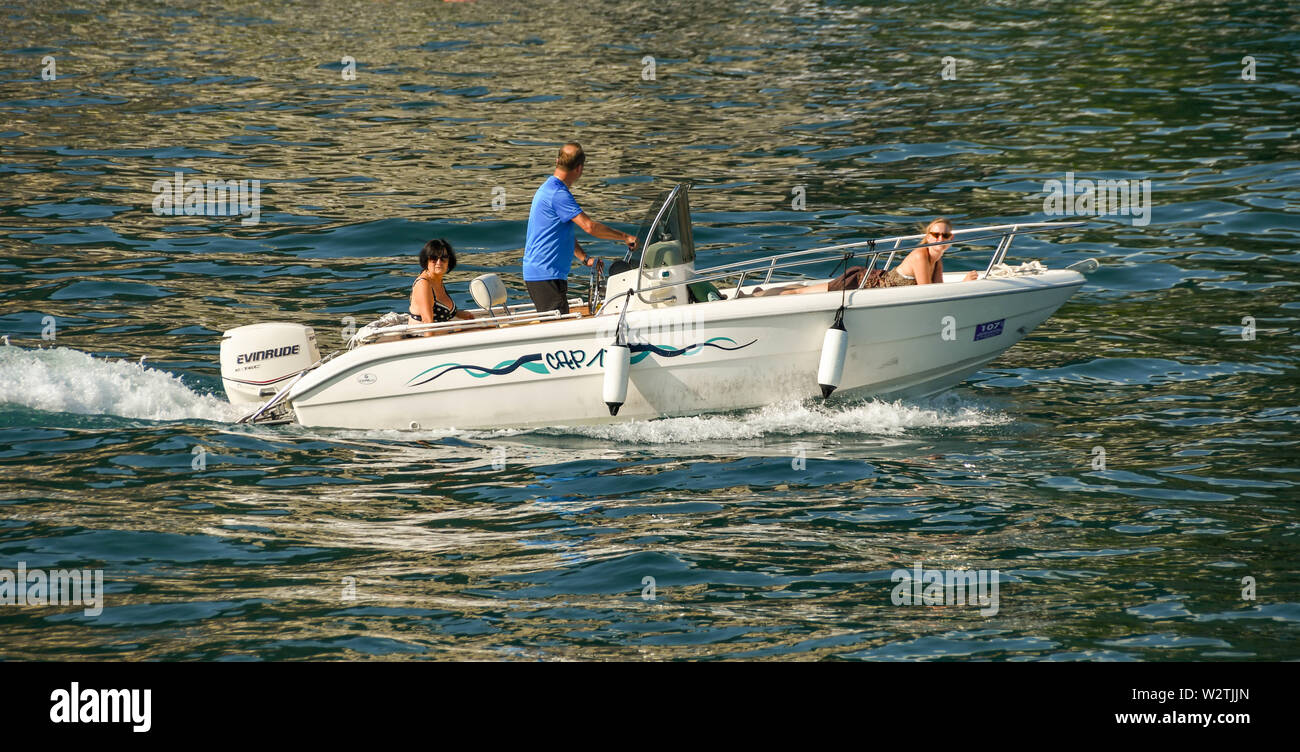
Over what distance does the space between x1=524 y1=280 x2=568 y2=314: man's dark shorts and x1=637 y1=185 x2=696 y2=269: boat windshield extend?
2.74 feet

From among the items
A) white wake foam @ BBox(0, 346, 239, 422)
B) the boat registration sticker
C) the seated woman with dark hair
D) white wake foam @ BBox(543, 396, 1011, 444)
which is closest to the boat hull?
the boat registration sticker

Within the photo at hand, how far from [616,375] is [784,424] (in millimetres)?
1515

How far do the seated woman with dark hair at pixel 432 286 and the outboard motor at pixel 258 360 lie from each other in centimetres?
119

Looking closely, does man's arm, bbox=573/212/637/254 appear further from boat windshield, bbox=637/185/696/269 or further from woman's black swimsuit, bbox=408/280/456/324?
woman's black swimsuit, bbox=408/280/456/324

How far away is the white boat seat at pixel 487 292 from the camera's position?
37.6 ft

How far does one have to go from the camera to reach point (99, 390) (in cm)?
1191

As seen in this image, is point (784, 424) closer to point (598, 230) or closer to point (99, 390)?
point (598, 230)

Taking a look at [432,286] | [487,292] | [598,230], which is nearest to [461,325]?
[487,292]

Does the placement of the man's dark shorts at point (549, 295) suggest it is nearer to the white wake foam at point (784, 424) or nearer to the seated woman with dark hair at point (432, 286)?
the seated woman with dark hair at point (432, 286)

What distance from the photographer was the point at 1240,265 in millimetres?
15695

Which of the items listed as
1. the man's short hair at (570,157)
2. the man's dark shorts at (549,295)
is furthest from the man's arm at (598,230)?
the man's dark shorts at (549,295)

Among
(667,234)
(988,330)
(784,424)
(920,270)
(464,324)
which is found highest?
(667,234)
